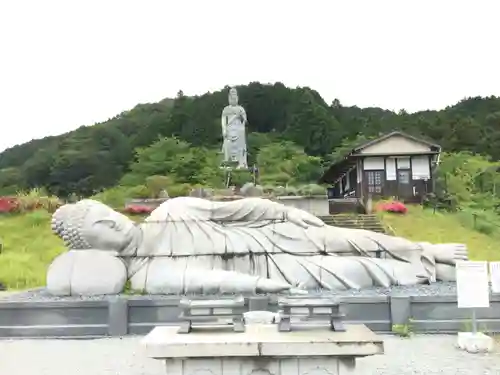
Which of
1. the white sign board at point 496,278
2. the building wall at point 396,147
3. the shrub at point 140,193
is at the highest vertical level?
the building wall at point 396,147

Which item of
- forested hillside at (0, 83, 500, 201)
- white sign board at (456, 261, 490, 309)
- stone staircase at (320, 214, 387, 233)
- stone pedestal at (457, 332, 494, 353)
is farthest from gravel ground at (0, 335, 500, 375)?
forested hillside at (0, 83, 500, 201)

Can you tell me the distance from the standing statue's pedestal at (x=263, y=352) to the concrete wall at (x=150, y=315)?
117 inches

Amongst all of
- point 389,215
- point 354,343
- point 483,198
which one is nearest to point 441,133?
point 483,198

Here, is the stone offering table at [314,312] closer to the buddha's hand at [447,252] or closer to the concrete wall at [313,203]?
the buddha's hand at [447,252]

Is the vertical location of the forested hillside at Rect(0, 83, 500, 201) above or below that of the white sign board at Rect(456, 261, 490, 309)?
above

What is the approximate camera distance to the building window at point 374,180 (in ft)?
87.4

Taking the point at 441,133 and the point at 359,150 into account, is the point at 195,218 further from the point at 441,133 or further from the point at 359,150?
the point at 441,133

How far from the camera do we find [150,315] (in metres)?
6.67

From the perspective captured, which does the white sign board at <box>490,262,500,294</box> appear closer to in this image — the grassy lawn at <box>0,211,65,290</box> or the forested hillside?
the grassy lawn at <box>0,211,65,290</box>

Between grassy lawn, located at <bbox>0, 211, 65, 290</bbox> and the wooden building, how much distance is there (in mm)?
13337

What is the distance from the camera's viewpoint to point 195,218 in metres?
8.27

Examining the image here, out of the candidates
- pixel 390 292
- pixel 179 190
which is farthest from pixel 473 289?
pixel 179 190

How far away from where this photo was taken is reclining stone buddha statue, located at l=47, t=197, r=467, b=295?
756 centimetres

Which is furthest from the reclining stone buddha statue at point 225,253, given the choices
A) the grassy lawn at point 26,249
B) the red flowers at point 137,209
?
the red flowers at point 137,209
